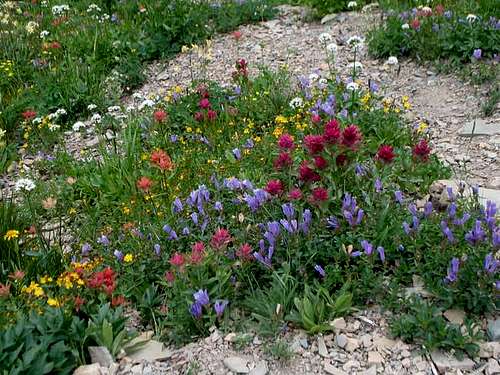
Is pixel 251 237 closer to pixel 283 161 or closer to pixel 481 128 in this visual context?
pixel 283 161

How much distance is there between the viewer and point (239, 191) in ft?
14.9

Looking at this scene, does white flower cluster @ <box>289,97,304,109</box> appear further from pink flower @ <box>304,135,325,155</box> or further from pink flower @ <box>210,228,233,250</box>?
pink flower @ <box>210,228,233,250</box>

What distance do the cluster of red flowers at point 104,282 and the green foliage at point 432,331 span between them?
5.35 feet

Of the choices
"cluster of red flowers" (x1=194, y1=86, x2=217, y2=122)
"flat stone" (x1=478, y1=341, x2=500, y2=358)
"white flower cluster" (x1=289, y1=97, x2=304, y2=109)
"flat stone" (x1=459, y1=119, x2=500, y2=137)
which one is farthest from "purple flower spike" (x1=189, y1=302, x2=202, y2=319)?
"flat stone" (x1=459, y1=119, x2=500, y2=137)

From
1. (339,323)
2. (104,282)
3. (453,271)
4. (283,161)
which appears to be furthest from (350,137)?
(104,282)

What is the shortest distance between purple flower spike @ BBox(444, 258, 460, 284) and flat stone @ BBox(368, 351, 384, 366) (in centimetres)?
57

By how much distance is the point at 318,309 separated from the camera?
358cm

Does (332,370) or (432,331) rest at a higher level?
(432,331)

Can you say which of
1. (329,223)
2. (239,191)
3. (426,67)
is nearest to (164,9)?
(426,67)

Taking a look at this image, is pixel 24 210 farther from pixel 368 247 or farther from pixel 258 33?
pixel 258 33

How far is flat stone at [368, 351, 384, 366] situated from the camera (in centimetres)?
341

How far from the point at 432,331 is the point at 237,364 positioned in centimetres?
105

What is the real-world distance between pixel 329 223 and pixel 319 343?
2.61 ft

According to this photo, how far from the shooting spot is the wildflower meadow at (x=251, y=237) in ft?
11.4
